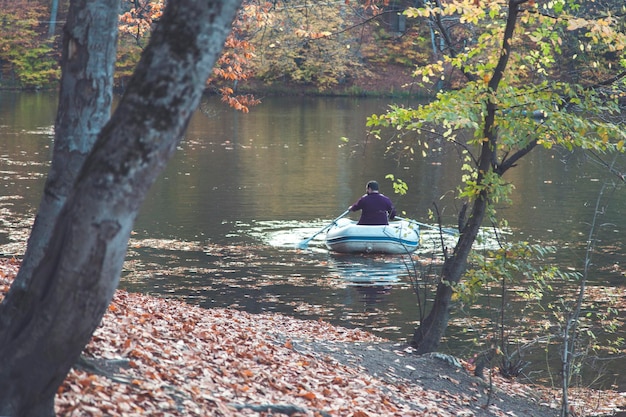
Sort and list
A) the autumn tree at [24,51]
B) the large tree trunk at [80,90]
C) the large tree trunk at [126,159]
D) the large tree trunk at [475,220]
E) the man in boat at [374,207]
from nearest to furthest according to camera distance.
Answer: the large tree trunk at [126,159] < the large tree trunk at [80,90] < the large tree trunk at [475,220] < the man in boat at [374,207] < the autumn tree at [24,51]

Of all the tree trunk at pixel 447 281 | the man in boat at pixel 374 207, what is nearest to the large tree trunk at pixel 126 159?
the tree trunk at pixel 447 281

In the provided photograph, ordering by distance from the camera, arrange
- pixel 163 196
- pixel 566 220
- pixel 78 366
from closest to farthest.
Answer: pixel 78 366 → pixel 566 220 → pixel 163 196

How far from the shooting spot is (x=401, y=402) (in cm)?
816

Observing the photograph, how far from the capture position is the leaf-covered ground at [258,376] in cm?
616

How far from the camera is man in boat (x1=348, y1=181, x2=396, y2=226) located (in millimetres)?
18266

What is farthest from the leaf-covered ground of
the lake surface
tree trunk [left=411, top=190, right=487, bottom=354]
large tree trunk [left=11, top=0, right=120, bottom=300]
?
the lake surface

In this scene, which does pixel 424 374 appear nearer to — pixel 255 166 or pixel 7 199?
pixel 7 199

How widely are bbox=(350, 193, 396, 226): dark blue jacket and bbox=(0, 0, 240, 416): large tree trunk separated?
13.5 metres

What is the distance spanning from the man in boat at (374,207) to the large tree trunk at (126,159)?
13.5 metres

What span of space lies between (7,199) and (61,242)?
19111mm

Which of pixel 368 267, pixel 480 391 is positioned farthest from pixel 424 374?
pixel 368 267

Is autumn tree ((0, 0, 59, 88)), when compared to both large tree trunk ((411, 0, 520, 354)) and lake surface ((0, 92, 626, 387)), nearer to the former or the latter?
lake surface ((0, 92, 626, 387))

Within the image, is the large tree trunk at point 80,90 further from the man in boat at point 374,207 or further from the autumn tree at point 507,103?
the man in boat at point 374,207

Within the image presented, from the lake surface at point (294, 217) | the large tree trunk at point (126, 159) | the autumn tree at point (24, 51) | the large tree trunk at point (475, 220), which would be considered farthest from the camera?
the autumn tree at point (24, 51)
